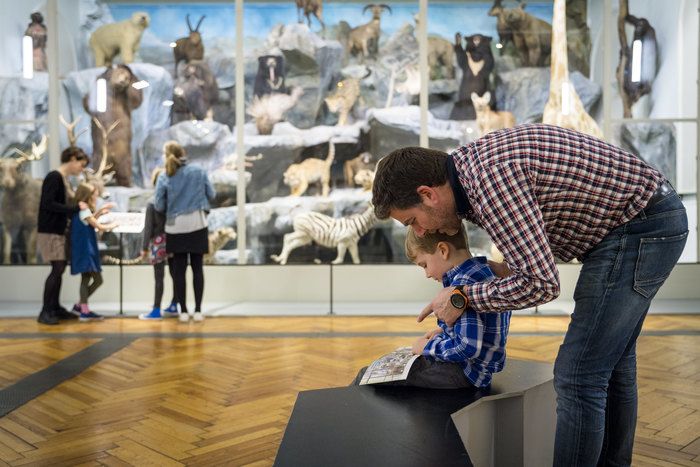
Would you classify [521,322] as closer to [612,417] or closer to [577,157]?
[612,417]

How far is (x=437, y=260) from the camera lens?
2.04 meters

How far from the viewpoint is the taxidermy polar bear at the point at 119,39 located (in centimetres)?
736

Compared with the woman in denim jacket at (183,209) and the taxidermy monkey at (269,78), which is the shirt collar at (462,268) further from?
the taxidermy monkey at (269,78)

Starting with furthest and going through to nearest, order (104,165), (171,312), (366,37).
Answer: (366,37), (104,165), (171,312)

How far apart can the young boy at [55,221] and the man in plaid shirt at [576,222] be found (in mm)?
4544

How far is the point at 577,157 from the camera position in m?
1.55

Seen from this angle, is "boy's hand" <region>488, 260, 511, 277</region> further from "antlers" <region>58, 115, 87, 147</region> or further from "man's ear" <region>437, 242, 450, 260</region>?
"antlers" <region>58, 115, 87, 147</region>

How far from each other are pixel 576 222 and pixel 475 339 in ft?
1.49

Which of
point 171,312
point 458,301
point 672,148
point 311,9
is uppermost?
point 311,9

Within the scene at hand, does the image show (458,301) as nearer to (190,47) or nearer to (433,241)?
(433,241)

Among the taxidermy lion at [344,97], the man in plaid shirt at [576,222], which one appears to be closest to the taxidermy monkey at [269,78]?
the taxidermy lion at [344,97]

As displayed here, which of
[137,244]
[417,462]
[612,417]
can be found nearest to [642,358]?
[612,417]

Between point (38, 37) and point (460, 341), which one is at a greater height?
point (38, 37)

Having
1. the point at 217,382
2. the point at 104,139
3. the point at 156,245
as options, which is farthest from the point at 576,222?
the point at 104,139
